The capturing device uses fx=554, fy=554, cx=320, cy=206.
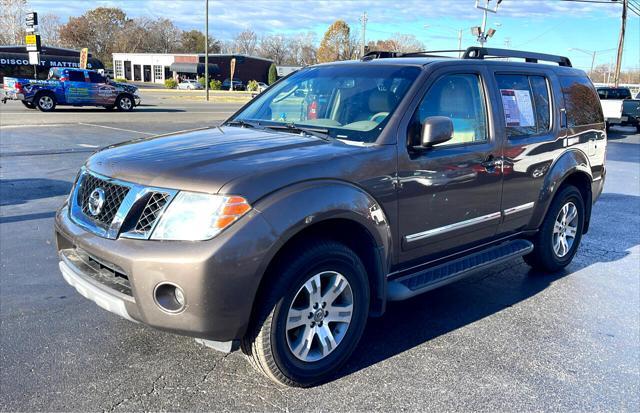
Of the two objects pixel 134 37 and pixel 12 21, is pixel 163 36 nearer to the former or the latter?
pixel 134 37

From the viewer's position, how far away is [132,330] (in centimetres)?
386

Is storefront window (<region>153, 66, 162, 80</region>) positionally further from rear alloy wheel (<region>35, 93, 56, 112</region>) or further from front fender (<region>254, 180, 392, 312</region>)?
front fender (<region>254, 180, 392, 312</region>)

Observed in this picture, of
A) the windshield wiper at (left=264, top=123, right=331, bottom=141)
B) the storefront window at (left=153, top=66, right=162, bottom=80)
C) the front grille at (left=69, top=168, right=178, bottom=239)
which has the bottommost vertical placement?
the front grille at (left=69, top=168, right=178, bottom=239)

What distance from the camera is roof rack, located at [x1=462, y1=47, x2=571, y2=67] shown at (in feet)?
15.3

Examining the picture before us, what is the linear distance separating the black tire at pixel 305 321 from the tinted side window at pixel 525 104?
2027 mm

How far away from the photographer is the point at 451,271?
4.00m

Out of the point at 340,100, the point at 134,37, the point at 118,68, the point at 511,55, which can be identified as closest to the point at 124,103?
the point at 511,55

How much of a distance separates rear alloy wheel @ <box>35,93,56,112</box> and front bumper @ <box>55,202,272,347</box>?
2365 cm

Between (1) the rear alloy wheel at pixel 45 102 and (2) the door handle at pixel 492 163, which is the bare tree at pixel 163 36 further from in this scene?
(2) the door handle at pixel 492 163

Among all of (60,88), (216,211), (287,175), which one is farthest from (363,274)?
(60,88)

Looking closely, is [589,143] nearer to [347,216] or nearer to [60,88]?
[347,216]

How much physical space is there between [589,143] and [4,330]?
17.4 ft

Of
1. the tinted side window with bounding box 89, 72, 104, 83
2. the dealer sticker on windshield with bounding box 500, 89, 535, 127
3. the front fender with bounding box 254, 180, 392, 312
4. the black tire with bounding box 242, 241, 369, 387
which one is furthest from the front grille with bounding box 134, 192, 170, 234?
the tinted side window with bounding box 89, 72, 104, 83

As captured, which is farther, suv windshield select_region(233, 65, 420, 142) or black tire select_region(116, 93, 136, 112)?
black tire select_region(116, 93, 136, 112)
